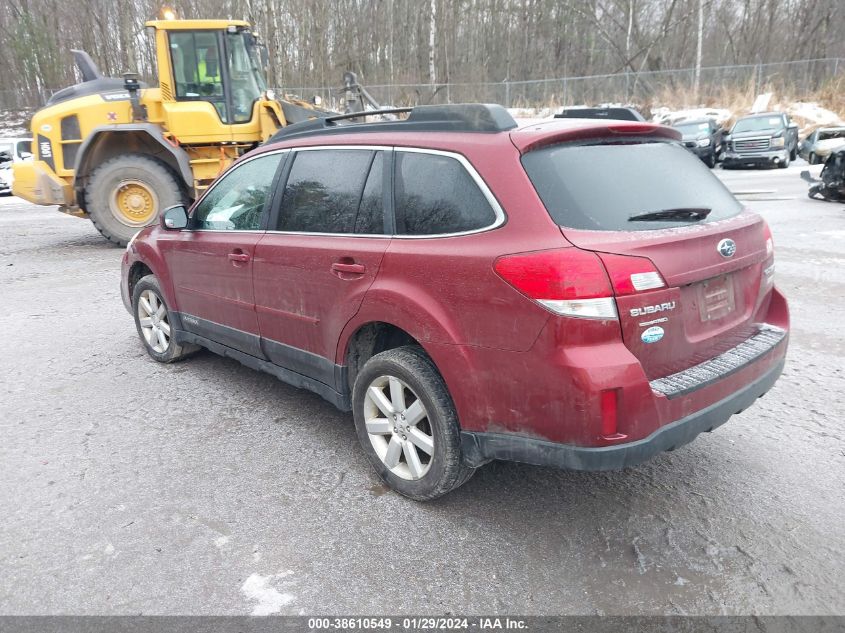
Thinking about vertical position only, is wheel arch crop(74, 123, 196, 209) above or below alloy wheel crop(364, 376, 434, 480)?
above

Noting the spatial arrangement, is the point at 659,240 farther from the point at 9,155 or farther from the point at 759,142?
the point at 9,155

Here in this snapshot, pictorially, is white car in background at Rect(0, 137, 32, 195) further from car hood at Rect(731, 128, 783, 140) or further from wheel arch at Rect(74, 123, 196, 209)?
car hood at Rect(731, 128, 783, 140)

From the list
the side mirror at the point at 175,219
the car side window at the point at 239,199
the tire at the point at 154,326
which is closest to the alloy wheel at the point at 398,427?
the car side window at the point at 239,199

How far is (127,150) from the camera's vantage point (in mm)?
10898

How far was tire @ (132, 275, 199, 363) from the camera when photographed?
516cm

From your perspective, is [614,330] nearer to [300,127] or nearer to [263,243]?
[263,243]

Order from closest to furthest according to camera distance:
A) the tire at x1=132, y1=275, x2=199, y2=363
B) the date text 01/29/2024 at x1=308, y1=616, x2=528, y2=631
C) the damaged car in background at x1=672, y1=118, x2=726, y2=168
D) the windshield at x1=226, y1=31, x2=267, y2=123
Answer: the date text 01/29/2024 at x1=308, y1=616, x2=528, y2=631 < the tire at x1=132, y1=275, x2=199, y2=363 < the windshield at x1=226, y1=31, x2=267, y2=123 < the damaged car in background at x1=672, y1=118, x2=726, y2=168

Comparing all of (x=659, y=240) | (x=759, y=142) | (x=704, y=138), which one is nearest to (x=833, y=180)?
(x=759, y=142)

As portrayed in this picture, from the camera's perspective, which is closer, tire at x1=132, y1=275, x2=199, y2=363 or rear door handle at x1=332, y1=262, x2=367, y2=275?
rear door handle at x1=332, y1=262, x2=367, y2=275

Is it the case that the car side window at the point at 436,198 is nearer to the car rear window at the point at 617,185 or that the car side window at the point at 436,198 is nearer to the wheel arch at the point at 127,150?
the car rear window at the point at 617,185

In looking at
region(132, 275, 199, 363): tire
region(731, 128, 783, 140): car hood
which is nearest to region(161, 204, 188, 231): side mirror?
region(132, 275, 199, 363): tire

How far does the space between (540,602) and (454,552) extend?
452 mm

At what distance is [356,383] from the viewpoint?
132 inches

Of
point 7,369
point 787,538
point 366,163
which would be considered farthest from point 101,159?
point 787,538
